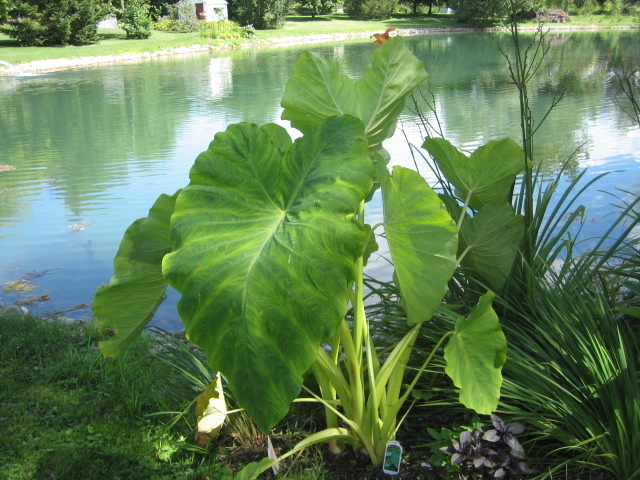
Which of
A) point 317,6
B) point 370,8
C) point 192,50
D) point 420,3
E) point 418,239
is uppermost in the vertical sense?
point 420,3

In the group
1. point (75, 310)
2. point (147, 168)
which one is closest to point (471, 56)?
point (147, 168)

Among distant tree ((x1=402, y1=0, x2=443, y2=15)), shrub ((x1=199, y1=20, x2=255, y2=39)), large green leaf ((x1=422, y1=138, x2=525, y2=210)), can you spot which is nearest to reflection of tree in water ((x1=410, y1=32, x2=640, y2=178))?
large green leaf ((x1=422, y1=138, x2=525, y2=210))

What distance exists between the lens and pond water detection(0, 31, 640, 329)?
167 inches

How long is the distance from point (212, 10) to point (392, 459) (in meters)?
39.1

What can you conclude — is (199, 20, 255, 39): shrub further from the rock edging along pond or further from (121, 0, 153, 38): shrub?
(121, 0, 153, 38): shrub

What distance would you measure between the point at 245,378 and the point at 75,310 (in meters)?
2.52

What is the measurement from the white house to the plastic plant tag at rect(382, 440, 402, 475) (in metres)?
36.4

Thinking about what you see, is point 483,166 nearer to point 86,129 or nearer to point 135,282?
point 135,282

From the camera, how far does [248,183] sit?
1.44 m

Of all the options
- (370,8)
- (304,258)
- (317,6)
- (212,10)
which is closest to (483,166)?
(304,258)

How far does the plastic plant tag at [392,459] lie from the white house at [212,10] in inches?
1434

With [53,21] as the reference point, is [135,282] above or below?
below

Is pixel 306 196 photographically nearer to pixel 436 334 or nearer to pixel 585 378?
pixel 436 334

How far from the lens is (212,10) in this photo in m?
37.2
